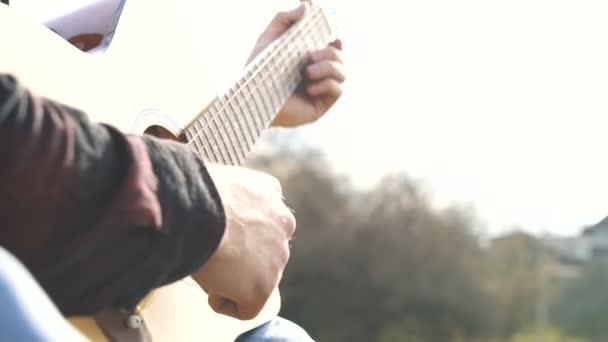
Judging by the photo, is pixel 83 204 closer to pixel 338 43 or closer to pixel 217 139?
pixel 217 139

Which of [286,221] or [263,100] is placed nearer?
[286,221]

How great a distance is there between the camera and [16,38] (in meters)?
0.69

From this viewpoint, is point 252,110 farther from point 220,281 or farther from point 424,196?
point 424,196

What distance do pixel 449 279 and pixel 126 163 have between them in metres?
5.92

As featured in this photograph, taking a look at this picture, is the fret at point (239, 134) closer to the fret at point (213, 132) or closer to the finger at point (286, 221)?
the fret at point (213, 132)

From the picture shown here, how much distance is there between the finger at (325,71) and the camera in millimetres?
1192

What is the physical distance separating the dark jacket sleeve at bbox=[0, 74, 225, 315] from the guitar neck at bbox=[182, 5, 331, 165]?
30 centimetres

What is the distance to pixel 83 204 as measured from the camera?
0.48 metres

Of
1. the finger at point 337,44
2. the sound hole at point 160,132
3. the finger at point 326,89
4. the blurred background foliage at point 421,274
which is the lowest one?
the blurred background foliage at point 421,274

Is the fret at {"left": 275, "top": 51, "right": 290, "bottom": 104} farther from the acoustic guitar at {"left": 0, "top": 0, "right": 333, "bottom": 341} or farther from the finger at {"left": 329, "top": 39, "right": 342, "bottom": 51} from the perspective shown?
the finger at {"left": 329, "top": 39, "right": 342, "bottom": 51}

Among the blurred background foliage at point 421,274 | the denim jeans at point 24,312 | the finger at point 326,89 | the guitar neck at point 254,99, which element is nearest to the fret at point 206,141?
the guitar neck at point 254,99

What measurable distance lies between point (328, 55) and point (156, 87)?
420mm

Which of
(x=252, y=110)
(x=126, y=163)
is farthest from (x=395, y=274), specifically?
(x=126, y=163)

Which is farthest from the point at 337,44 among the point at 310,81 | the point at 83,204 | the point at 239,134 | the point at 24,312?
the point at 24,312
